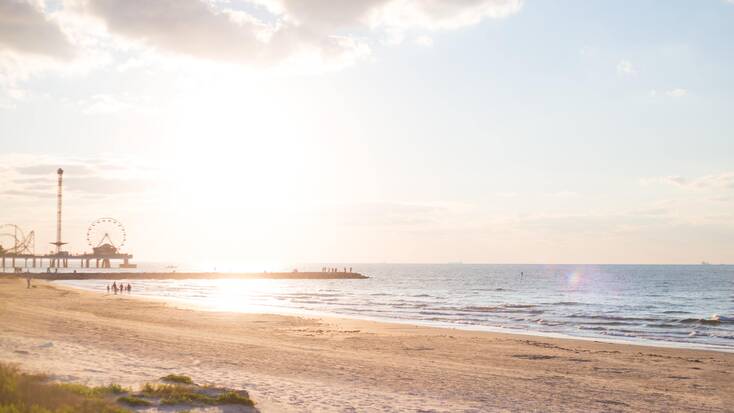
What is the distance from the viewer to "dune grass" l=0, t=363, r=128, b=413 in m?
11.1

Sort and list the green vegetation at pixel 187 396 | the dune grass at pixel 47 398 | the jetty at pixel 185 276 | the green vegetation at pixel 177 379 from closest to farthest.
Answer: the dune grass at pixel 47 398 < the green vegetation at pixel 187 396 < the green vegetation at pixel 177 379 < the jetty at pixel 185 276

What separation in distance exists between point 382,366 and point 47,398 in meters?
12.9

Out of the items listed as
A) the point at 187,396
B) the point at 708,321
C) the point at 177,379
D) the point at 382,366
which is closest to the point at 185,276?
the point at 708,321

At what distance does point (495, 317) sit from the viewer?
53.6m

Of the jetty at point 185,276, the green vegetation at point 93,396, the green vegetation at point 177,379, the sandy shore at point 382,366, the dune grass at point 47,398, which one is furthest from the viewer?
the jetty at point 185,276

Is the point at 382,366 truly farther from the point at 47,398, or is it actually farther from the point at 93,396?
the point at 47,398

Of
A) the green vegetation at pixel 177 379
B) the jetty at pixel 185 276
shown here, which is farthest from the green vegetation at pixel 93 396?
the jetty at pixel 185 276

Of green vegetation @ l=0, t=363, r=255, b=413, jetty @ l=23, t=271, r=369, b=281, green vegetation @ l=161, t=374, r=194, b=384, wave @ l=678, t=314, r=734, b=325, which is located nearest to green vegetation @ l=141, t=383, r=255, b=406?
green vegetation @ l=0, t=363, r=255, b=413

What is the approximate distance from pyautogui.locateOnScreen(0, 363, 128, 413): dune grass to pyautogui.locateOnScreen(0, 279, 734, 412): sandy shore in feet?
7.47

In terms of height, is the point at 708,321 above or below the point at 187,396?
below

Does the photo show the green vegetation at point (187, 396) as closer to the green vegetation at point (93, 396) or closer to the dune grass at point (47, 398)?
the green vegetation at point (93, 396)

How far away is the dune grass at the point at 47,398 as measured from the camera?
36.3 feet

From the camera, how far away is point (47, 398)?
38.8 ft

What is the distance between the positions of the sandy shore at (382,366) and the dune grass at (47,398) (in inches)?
89.7
